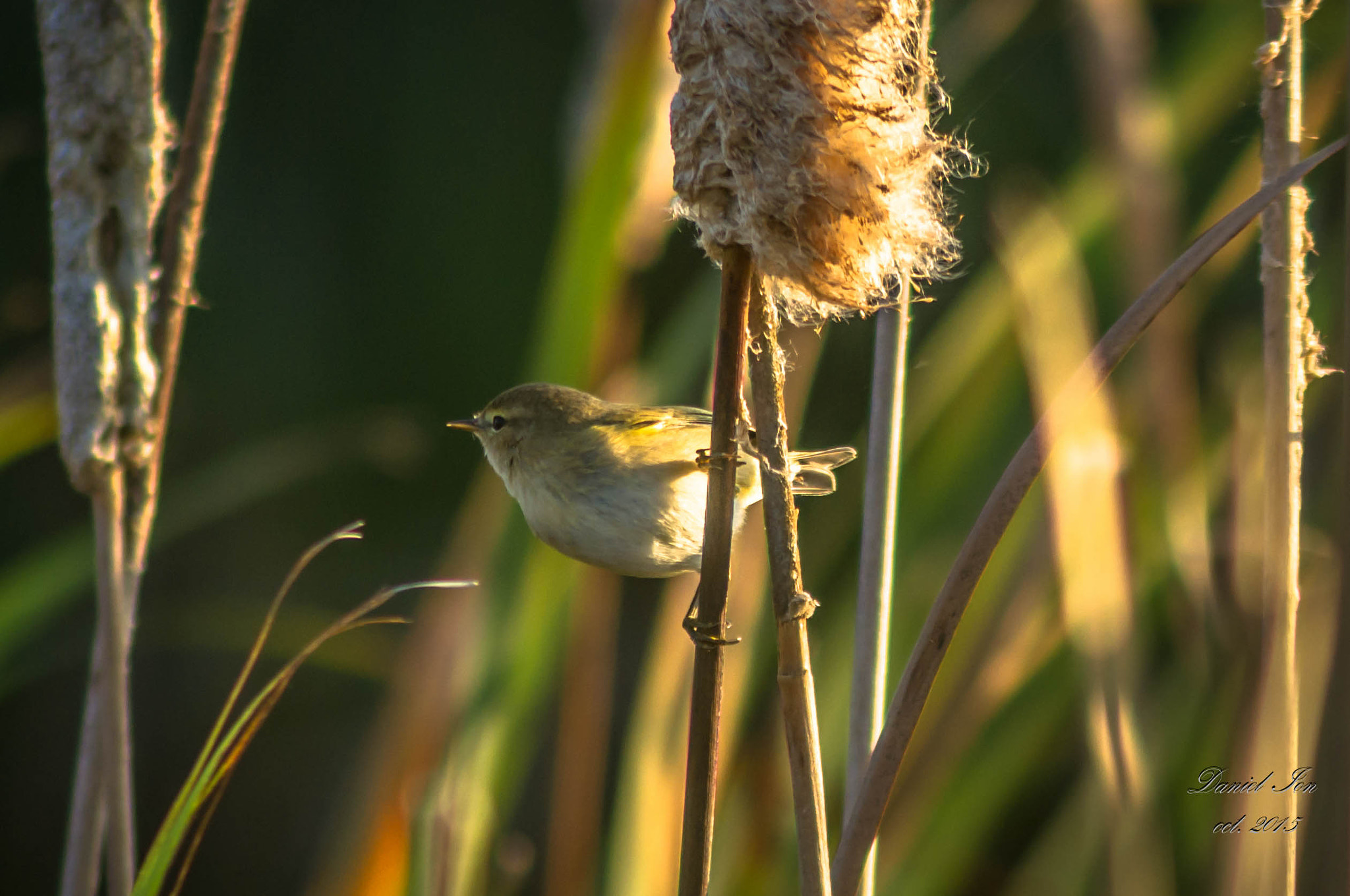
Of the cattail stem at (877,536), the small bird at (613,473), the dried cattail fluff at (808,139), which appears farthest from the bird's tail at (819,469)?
the dried cattail fluff at (808,139)

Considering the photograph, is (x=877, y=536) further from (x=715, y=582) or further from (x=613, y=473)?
(x=613, y=473)

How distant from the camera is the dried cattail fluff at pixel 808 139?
0.59 m

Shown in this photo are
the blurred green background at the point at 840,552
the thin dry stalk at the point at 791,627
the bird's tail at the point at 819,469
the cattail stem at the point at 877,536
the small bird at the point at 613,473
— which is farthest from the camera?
the bird's tail at the point at 819,469

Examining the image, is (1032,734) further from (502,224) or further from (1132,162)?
(502,224)

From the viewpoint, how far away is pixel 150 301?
0.80 metres

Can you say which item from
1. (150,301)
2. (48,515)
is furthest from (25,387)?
(48,515)

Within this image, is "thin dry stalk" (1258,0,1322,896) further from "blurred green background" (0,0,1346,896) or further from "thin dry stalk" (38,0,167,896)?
"thin dry stalk" (38,0,167,896)

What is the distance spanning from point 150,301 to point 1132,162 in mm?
877

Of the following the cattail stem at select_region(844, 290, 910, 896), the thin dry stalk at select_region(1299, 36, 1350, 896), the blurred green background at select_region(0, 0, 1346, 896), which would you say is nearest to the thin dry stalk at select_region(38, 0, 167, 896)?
the blurred green background at select_region(0, 0, 1346, 896)

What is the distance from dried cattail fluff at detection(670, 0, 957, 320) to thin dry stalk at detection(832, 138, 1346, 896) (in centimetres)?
16

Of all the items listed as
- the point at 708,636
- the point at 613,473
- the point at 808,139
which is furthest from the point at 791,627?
the point at 613,473

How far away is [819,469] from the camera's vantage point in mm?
1374

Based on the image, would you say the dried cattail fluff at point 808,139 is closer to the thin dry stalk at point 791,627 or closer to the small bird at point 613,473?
the thin dry stalk at point 791,627

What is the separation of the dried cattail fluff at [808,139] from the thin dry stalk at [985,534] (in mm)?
160
